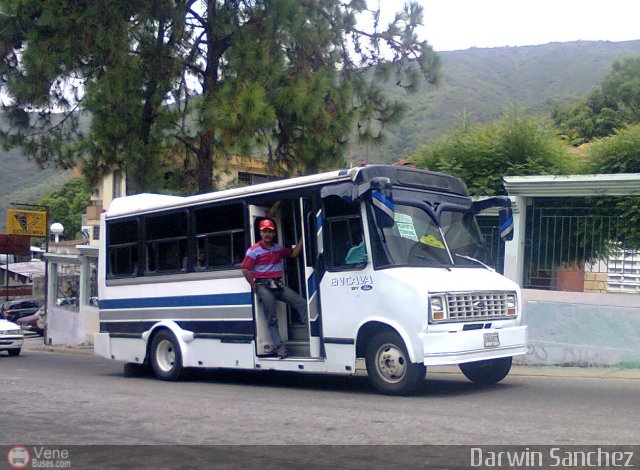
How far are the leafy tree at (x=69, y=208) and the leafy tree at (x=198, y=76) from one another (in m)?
→ 55.0

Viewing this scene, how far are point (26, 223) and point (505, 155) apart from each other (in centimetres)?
2292

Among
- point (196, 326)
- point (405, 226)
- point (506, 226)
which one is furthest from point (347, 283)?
point (196, 326)

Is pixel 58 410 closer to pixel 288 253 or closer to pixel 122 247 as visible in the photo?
pixel 288 253

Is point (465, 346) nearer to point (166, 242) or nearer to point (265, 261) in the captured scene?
point (265, 261)

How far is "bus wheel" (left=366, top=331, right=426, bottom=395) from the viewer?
33.0 ft

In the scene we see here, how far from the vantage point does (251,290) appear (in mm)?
12016

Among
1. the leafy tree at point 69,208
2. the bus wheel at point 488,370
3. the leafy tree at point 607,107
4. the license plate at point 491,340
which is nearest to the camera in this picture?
the license plate at point 491,340

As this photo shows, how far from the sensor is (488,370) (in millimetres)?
11594

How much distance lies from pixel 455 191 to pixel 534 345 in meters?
4.11

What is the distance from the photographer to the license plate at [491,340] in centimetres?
1040

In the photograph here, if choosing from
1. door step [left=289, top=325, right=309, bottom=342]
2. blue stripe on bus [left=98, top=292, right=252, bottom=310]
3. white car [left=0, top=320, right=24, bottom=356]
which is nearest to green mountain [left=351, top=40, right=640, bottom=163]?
white car [left=0, top=320, right=24, bottom=356]

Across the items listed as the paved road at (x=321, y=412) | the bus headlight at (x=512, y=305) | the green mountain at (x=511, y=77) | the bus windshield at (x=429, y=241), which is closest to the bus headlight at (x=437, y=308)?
the bus windshield at (x=429, y=241)

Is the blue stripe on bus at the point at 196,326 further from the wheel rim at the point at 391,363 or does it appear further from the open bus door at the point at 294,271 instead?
the wheel rim at the point at 391,363

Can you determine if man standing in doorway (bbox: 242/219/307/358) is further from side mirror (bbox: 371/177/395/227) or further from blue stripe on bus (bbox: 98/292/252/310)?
side mirror (bbox: 371/177/395/227)
